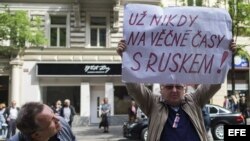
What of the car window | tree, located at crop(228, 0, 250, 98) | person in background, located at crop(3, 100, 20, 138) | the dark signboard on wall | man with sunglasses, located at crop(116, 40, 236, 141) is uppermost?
tree, located at crop(228, 0, 250, 98)

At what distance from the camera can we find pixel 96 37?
2734 cm

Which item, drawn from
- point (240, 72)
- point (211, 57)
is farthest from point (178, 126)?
point (240, 72)

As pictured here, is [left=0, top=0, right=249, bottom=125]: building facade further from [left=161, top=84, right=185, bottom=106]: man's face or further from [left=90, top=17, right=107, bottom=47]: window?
[left=161, top=84, right=185, bottom=106]: man's face

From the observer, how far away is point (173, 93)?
427 cm

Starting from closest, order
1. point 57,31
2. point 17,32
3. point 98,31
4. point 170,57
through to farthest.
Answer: point 170,57 < point 17,32 < point 57,31 < point 98,31

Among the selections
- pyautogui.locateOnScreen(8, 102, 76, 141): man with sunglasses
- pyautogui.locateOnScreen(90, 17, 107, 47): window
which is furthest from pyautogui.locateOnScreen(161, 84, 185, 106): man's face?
pyautogui.locateOnScreen(90, 17, 107, 47): window

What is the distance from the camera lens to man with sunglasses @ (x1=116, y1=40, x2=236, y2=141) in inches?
161

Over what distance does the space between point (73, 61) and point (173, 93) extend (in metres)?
22.8

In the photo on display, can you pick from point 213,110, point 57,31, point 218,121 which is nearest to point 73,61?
point 57,31

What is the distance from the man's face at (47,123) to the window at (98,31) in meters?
24.2

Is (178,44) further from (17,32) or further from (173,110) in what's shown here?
(17,32)

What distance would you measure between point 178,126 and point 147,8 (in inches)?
44.2

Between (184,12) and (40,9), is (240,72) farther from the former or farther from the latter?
(184,12)

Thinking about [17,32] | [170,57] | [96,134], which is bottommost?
[96,134]
